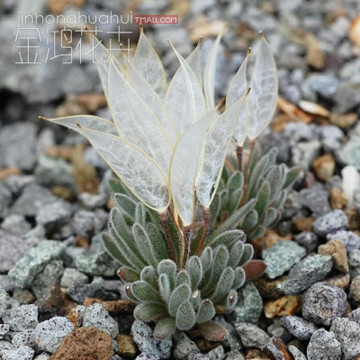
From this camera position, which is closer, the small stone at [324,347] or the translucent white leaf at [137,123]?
the translucent white leaf at [137,123]

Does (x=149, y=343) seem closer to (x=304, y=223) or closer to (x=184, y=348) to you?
(x=184, y=348)

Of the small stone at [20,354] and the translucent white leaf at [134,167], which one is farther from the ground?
the translucent white leaf at [134,167]

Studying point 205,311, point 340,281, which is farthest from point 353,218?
point 205,311

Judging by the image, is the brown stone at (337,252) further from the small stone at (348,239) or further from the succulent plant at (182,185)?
the succulent plant at (182,185)

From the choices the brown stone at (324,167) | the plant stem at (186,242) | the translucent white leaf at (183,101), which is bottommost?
the brown stone at (324,167)

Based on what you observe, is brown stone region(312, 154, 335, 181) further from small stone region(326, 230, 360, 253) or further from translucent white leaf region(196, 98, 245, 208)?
translucent white leaf region(196, 98, 245, 208)

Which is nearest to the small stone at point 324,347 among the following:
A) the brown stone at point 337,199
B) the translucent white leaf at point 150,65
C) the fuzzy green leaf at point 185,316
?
the fuzzy green leaf at point 185,316
